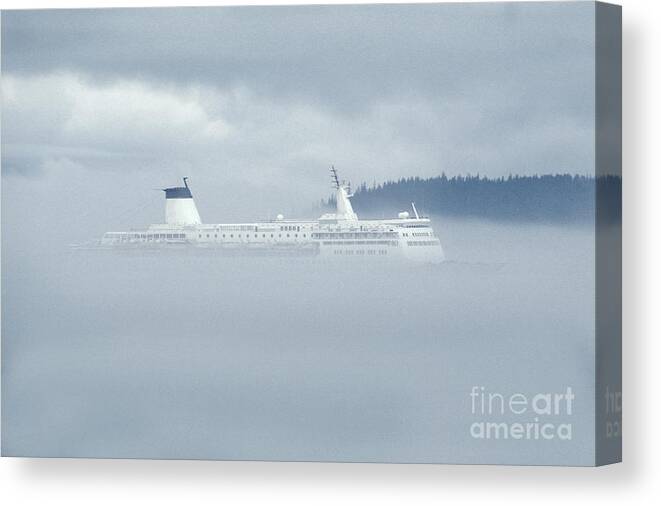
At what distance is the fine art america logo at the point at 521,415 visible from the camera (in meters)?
11.4

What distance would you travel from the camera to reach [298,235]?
11.7 metres

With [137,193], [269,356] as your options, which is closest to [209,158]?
[137,193]

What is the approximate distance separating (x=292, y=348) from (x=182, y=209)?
3.84 ft

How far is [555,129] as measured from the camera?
11.4 m

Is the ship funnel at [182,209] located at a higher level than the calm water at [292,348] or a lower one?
higher

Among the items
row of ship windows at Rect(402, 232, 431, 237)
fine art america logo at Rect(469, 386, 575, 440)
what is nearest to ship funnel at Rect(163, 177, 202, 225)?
row of ship windows at Rect(402, 232, 431, 237)

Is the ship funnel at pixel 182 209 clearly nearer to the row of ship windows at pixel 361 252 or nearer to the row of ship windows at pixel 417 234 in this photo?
the row of ship windows at pixel 361 252

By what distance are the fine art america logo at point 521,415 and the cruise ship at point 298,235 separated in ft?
3.24

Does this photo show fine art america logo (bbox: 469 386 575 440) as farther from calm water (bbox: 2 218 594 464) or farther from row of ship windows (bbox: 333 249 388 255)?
row of ship windows (bbox: 333 249 388 255)

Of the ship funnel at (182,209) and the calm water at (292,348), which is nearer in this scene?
the calm water at (292,348)

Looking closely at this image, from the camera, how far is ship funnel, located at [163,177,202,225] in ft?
38.6

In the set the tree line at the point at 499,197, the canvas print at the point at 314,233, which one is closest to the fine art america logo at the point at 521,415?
the canvas print at the point at 314,233

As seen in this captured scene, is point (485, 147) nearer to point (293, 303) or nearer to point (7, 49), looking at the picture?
point (293, 303)

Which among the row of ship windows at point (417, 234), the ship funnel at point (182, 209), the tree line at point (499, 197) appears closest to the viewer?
the tree line at point (499, 197)
